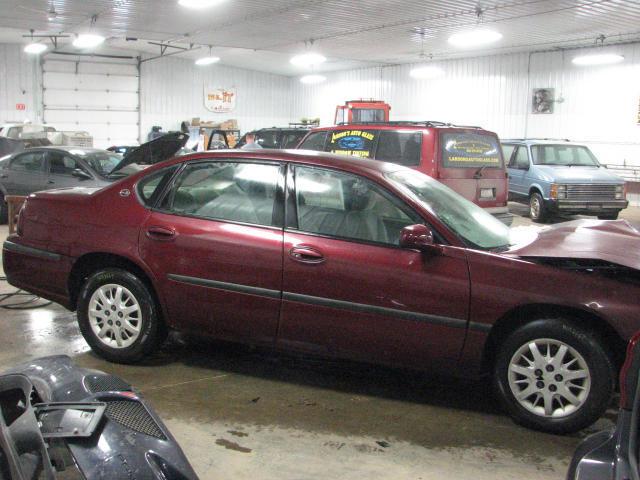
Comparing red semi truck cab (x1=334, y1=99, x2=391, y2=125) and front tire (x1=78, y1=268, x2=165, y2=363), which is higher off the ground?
red semi truck cab (x1=334, y1=99, x2=391, y2=125)

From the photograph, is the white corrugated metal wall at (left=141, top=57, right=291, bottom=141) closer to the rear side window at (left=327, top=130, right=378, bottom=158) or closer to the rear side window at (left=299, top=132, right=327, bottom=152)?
the rear side window at (left=299, top=132, right=327, bottom=152)

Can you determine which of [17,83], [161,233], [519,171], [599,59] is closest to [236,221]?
[161,233]

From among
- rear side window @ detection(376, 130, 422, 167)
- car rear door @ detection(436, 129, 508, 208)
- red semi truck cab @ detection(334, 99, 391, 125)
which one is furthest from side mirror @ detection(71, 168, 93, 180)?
A: red semi truck cab @ detection(334, 99, 391, 125)

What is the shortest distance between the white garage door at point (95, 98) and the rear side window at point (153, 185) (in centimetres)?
2087

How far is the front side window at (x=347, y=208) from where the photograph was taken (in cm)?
390

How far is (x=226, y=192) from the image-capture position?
14.2 feet

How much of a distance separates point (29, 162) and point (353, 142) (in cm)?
565

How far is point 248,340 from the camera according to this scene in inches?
163

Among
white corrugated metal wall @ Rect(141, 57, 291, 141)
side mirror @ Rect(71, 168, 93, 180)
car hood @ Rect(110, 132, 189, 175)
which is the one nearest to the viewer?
car hood @ Rect(110, 132, 189, 175)

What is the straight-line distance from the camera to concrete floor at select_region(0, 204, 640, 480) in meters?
3.22

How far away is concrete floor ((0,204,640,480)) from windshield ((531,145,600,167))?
10.4 metres

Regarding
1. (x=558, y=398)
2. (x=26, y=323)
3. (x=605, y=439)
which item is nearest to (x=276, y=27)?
(x=26, y=323)

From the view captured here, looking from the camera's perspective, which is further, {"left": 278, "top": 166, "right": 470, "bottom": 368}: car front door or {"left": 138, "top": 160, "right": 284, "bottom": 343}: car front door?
{"left": 138, "top": 160, "right": 284, "bottom": 343}: car front door

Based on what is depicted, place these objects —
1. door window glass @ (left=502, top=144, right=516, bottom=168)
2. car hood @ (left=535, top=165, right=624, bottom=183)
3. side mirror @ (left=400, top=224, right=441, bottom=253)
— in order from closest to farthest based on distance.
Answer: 1. side mirror @ (left=400, top=224, right=441, bottom=253)
2. car hood @ (left=535, top=165, right=624, bottom=183)
3. door window glass @ (left=502, top=144, right=516, bottom=168)
